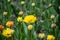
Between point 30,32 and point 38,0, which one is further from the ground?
point 38,0

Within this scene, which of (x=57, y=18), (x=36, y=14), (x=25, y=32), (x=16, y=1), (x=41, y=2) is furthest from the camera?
(x=16, y=1)

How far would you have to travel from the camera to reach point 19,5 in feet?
8.71

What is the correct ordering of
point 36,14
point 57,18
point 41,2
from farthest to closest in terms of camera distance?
point 41,2
point 36,14
point 57,18

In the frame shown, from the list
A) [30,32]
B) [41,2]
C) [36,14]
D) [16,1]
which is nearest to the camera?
[30,32]

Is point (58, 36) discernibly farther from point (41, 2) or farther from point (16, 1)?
point (16, 1)

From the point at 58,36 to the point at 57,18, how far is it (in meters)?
0.24

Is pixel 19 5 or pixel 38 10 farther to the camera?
pixel 19 5

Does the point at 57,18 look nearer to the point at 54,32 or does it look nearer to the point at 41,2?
the point at 54,32

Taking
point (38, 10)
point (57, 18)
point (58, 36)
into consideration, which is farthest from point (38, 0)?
point (58, 36)

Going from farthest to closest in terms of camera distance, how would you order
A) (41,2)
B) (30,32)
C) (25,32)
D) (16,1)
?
(16,1), (41,2), (25,32), (30,32)

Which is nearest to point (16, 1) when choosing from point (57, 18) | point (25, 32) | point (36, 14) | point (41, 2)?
point (41, 2)

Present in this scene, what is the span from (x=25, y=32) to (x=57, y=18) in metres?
0.39

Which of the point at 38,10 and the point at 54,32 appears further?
the point at 38,10

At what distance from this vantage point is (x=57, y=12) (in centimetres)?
231
